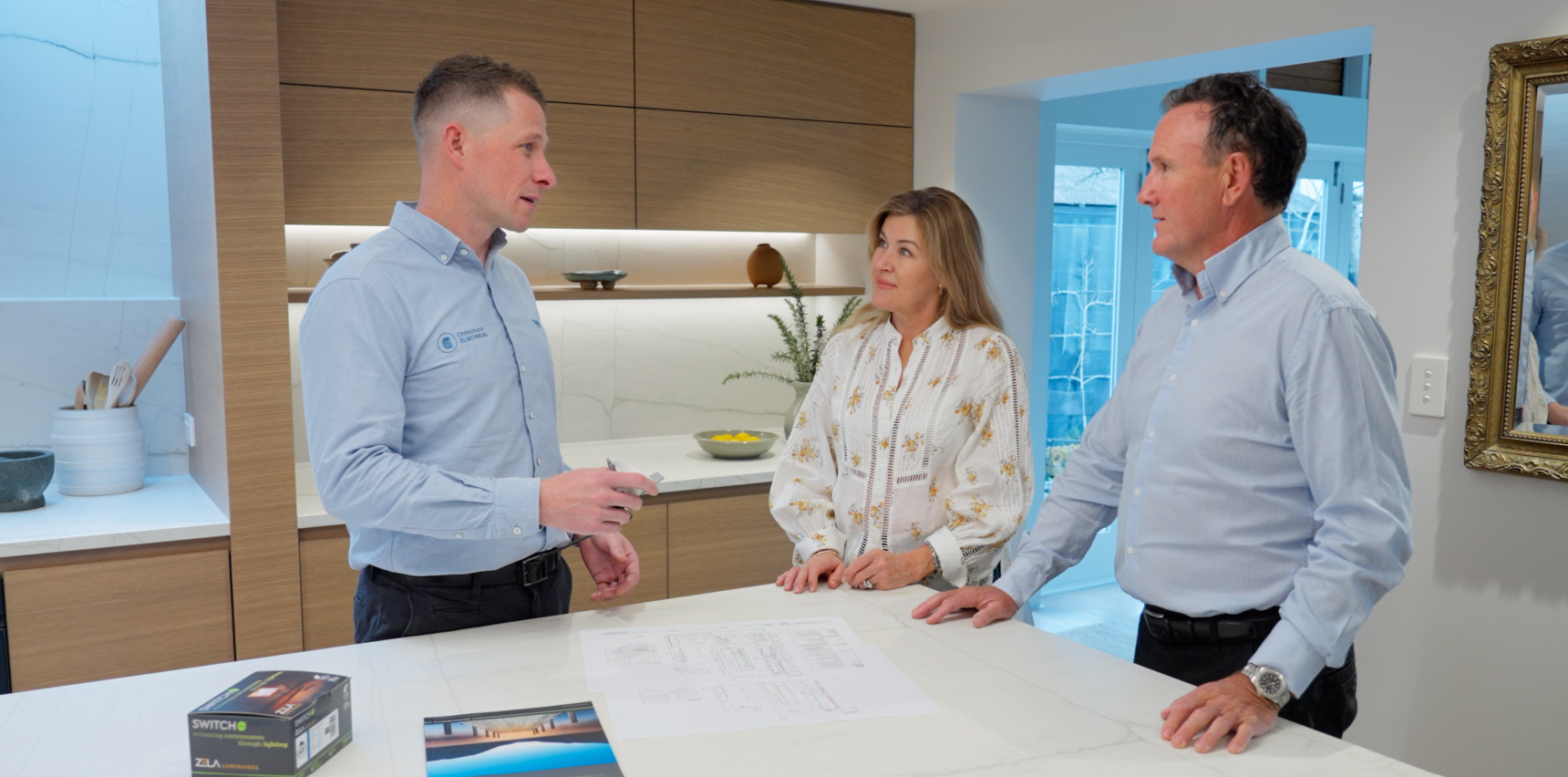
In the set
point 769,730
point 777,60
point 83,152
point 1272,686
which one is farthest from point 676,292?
→ point 1272,686

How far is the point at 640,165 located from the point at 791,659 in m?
2.39

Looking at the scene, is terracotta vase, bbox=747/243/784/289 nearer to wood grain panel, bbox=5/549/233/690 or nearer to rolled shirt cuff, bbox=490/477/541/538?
wood grain panel, bbox=5/549/233/690

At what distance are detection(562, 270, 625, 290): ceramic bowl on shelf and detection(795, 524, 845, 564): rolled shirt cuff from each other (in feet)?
5.60

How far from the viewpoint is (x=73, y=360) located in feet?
10.4

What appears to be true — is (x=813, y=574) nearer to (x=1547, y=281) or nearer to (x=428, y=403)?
(x=428, y=403)

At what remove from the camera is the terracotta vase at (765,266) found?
401cm

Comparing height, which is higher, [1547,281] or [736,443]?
[1547,281]

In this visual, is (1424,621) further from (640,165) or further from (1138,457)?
(640,165)

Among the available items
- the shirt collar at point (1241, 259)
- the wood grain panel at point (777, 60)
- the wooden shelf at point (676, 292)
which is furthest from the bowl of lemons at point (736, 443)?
the shirt collar at point (1241, 259)

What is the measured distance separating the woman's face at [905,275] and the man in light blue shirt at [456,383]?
2.33 feet

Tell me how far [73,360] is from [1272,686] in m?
3.23

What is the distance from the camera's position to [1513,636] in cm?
242

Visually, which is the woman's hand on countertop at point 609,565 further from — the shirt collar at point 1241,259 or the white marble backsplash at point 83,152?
the white marble backsplash at point 83,152

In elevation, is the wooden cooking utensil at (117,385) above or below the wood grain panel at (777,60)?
below
